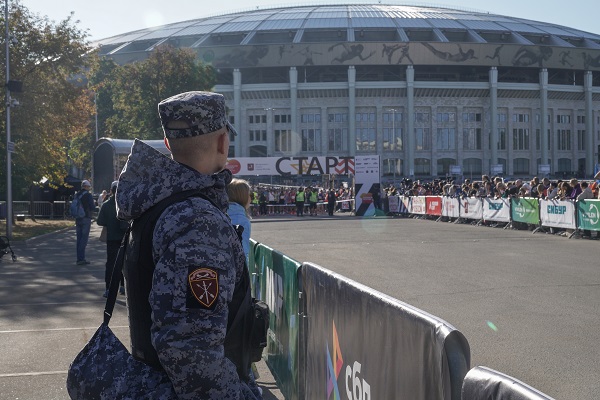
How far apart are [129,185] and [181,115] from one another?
306 mm

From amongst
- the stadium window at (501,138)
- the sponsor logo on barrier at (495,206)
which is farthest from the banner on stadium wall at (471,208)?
the stadium window at (501,138)

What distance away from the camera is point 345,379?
4227 millimetres

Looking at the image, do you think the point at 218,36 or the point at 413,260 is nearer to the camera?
the point at 413,260

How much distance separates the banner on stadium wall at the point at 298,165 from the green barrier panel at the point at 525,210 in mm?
19145

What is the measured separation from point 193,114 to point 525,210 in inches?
991

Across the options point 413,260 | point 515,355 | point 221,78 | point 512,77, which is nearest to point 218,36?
point 221,78

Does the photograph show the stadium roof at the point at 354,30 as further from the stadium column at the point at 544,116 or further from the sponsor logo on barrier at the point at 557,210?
the sponsor logo on barrier at the point at 557,210

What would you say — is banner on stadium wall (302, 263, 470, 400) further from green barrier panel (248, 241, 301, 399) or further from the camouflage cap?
the camouflage cap

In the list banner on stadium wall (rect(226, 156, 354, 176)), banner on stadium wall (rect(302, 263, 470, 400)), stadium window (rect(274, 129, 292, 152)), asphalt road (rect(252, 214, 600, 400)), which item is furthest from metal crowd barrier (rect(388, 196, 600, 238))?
stadium window (rect(274, 129, 292, 152))

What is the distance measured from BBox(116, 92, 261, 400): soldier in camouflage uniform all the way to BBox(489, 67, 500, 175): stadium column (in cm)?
9125

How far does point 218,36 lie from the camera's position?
93062mm

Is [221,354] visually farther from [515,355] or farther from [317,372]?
[515,355]

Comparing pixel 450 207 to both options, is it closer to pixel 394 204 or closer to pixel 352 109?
pixel 394 204

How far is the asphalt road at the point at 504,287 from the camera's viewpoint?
713 centimetres
